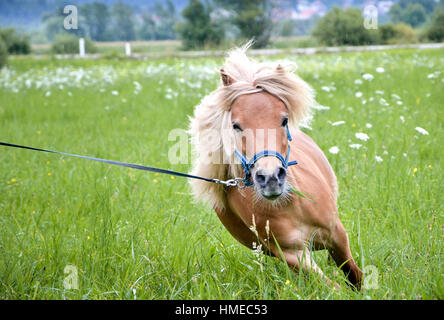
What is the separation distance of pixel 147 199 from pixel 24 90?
10012 mm

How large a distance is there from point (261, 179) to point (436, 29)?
21331 millimetres

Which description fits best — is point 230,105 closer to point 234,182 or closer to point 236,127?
point 236,127

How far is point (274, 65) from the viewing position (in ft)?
9.36

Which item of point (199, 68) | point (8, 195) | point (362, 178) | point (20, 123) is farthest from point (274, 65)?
point (199, 68)

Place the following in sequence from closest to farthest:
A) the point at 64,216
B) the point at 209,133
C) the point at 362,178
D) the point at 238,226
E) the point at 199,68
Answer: the point at 209,133, the point at 238,226, the point at 64,216, the point at 362,178, the point at 199,68

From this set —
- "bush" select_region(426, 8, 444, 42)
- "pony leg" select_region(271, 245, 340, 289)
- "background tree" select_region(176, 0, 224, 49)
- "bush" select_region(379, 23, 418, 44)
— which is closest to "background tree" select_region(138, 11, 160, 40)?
"background tree" select_region(176, 0, 224, 49)

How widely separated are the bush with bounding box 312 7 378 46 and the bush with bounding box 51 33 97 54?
12.4 metres

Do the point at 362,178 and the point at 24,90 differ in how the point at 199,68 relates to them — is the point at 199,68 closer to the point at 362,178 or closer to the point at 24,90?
the point at 24,90

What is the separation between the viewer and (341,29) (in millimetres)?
16203

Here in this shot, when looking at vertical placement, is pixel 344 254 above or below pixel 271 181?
below

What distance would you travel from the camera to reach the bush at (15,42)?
25.4 metres

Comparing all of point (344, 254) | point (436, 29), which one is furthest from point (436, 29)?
point (344, 254)

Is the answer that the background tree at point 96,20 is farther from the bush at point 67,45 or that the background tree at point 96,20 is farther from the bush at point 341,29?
the bush at point 341,29

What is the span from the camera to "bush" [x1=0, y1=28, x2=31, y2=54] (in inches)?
1001
